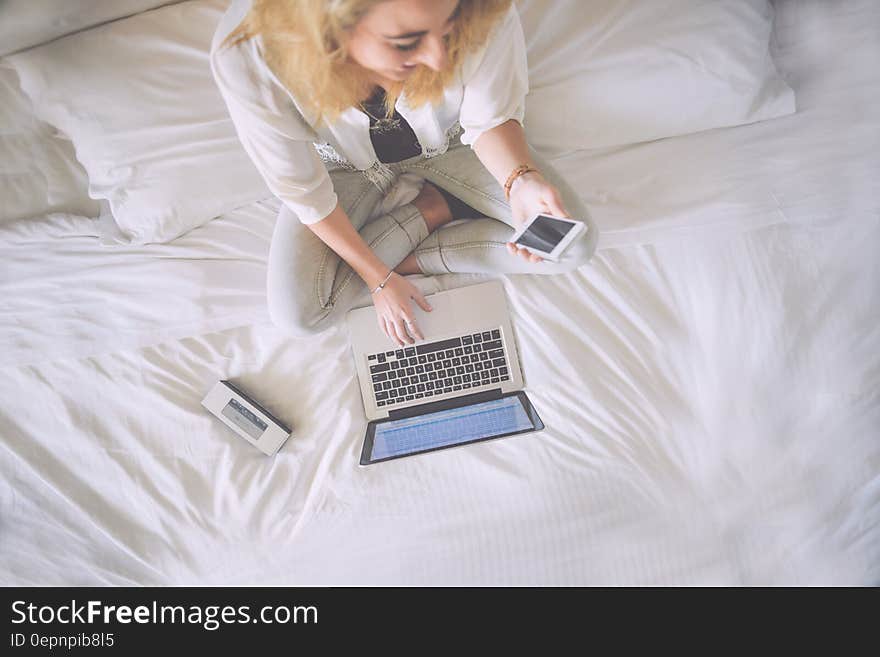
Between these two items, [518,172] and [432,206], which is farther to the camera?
[432,206]

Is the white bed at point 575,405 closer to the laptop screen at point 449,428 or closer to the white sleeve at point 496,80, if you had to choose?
the laptop screen at point 449,428

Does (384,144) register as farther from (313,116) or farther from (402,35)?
(402,35)

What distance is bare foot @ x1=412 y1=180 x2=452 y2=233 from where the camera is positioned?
1084 millimetres

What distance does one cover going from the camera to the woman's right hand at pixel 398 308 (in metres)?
0.99

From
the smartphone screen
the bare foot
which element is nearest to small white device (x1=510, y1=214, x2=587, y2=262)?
the smartphone screen

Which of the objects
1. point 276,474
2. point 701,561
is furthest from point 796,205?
point 276,474

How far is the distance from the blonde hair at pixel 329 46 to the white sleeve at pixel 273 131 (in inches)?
1.1

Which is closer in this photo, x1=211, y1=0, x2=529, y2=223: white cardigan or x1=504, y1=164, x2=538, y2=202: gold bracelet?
x1=211, y1=0, x2=529, y2=223: white cardigan

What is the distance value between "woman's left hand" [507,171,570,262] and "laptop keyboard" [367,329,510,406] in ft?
0.69

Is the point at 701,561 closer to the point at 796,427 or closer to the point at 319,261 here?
the point at 796,427

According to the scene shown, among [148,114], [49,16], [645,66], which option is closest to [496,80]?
[645,66]

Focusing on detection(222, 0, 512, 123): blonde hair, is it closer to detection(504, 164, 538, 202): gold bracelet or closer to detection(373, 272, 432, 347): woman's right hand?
detection(504, 164, 538, 202): gold bracelet

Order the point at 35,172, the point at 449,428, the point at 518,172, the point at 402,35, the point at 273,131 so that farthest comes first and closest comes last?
the point at 35,172, the point at 449,428, the point at 518,172, the point at 273,131, the point at 402,35

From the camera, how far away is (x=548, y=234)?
826 millimetres
